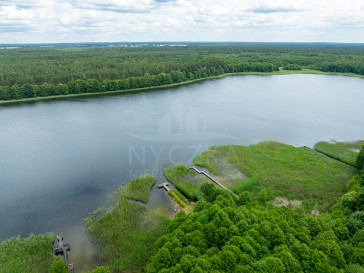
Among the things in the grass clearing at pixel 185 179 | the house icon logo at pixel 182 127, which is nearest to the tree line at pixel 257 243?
the grass clearing at pixel 185 179

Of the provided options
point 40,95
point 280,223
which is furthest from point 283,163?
point 40,95

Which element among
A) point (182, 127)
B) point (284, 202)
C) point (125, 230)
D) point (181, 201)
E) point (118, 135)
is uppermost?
point (182, 127)

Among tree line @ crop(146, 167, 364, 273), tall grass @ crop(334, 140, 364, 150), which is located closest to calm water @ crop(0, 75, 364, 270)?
tall grass @ crop(334, 140, 364, 150)

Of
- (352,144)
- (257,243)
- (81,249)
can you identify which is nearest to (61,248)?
(81,249)

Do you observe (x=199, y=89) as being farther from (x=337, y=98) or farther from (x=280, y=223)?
(x=280, y=223)

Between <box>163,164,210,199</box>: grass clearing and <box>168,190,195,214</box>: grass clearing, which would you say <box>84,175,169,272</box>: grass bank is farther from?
<box>163,164,210,199</box>: grass clearing

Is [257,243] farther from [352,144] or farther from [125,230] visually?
[352,144]
